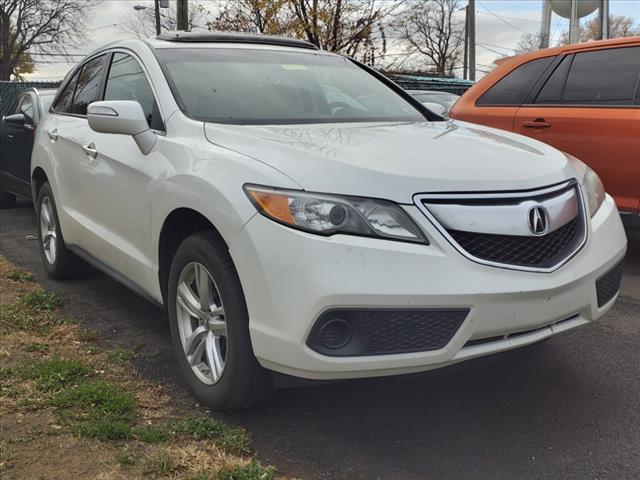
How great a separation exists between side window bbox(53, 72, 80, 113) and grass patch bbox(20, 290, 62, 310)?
1.36m

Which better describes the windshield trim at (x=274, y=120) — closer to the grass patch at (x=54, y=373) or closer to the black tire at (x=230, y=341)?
the black tire at (x=230, y=341)

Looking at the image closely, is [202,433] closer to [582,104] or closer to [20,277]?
[20,277]

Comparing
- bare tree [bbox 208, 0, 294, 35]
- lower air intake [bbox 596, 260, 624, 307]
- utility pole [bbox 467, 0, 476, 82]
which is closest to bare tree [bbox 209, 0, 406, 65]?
bare tree [bbox 208, 0, 294, 35]

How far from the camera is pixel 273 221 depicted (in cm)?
240

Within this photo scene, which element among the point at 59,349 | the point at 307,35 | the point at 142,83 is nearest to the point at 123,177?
the point at 142,83

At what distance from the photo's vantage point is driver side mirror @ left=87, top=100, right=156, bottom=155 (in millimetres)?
3199

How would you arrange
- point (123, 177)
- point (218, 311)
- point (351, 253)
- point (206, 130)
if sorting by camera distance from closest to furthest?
point (351, 253), point (218, 311), point (206, 130), point (123, 177)

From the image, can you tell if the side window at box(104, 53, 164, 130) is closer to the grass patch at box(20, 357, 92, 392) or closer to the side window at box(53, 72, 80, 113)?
the side window at box(53, 72, 80, 113)

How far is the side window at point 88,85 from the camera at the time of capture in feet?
14.7

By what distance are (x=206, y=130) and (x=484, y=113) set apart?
11.2 feet

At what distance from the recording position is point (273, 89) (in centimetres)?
360

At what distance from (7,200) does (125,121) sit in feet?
21.5

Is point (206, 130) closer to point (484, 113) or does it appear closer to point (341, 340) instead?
point (341, 340)

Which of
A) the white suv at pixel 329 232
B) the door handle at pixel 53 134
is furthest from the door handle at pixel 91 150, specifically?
the door handle at pixel 53 134
